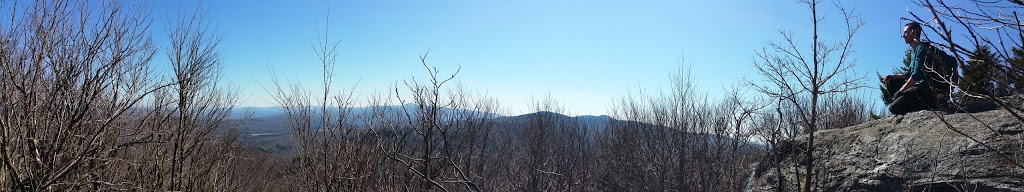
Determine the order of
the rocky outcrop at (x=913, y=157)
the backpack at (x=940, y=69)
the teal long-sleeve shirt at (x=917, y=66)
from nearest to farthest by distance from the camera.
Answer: the backpack at (x=940, y=69)
the rocky outcrop at (x=913, y=157)
the teal long-sleeve shirt at (x=917, y=66)

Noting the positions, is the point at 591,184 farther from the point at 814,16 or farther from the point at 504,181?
the point at 814,16

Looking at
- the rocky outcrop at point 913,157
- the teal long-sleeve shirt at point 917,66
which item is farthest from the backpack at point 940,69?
the rocky outcrop at point 913,157

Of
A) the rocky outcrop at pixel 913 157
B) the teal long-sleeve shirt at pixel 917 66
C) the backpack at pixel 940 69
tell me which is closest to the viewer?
the backpack at pixel 940 69

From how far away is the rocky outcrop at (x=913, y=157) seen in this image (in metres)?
4.07

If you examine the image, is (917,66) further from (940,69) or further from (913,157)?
(940,69)

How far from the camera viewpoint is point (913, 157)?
15.1ft

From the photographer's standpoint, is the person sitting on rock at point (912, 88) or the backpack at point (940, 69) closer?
the backpack at point (940, 69)

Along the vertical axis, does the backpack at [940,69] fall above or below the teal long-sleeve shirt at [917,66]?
below

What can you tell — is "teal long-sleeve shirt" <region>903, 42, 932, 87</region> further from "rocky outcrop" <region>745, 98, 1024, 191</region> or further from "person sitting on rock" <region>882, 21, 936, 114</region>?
"rocky outcrop" <region>745, 98, 1024, 191</region>

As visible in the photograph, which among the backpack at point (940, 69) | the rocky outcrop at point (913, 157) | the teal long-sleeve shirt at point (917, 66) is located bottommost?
the rocky outcrop at point (913, 157)

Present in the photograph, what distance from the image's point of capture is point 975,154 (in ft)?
13.9

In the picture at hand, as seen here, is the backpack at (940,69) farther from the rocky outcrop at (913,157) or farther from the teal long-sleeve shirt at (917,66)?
the rocky outcrop at (913,157)

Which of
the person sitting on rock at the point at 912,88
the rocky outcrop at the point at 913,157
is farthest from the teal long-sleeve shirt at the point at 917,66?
the rocky outcrop at the point at 913,157

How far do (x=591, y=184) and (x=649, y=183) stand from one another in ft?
9.44
